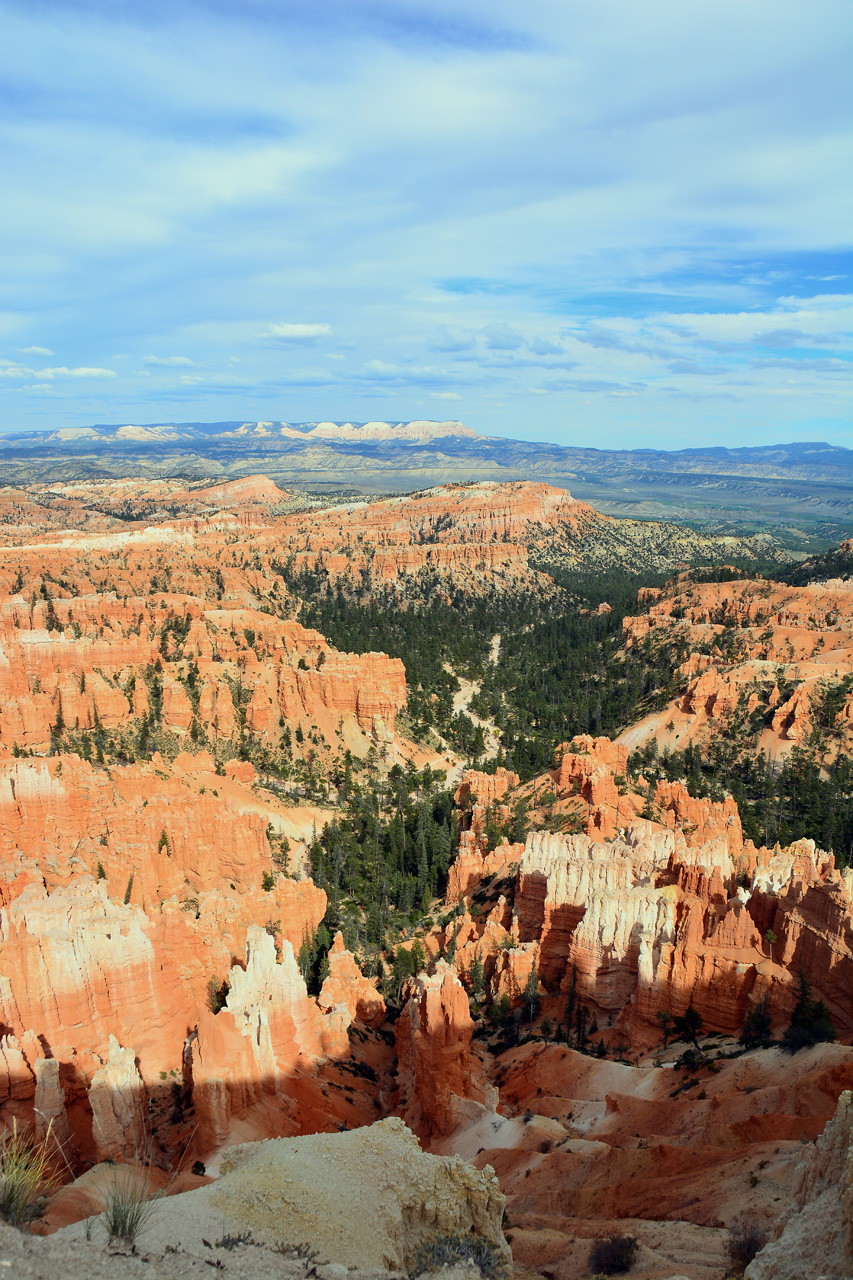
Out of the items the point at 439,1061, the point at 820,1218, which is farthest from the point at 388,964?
the point at 820,1218

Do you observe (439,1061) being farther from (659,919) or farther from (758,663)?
(758,663)

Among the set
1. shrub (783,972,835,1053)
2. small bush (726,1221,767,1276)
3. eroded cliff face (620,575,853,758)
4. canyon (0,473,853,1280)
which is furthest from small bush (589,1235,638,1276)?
eroded cliff face (620,575,853,758)

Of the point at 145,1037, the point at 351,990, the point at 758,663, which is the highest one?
the point at 758,663

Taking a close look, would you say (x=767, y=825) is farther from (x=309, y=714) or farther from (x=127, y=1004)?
(x=127, y=1004)

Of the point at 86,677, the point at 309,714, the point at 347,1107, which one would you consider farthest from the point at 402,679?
the point at 347,1107

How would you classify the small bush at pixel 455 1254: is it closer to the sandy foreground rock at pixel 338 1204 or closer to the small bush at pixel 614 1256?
the sandy foreground rock at pixel 338 1204

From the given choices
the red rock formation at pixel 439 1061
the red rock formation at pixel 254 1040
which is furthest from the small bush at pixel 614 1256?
the red rock formation at pixel 439 1061

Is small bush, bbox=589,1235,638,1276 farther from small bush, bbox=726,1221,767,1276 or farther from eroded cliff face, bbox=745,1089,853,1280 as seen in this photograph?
eroded cliff face, bbox=745,1089,853,1280
